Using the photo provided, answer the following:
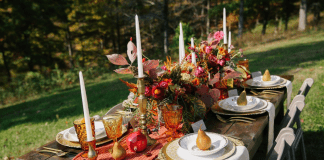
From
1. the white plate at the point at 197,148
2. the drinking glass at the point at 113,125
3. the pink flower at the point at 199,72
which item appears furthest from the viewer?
the pink flower at the point at 199,72

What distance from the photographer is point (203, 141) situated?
1.29 meters

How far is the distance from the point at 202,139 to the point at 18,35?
1509 cm

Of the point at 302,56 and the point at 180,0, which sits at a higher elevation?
the point at 180,0

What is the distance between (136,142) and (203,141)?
435mm

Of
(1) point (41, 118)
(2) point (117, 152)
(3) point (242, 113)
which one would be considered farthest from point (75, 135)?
(1) point (41, 118)

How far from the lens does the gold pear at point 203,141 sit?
50.6 inches

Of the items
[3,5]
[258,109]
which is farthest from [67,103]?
[3,5]

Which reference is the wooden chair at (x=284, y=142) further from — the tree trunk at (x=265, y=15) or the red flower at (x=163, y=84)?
the tree trunk at (x=265, y=15)

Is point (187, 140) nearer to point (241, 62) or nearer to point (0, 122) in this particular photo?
point (241, 62)

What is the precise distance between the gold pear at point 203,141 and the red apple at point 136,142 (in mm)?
384

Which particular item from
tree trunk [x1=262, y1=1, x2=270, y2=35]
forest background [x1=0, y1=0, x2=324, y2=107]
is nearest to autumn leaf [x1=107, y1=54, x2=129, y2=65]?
forest background [x1=0, y1=0, x2=324, y2=107]

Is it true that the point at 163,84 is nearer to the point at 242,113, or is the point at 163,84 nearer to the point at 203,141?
the point at 203,141

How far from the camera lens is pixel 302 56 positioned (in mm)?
8781

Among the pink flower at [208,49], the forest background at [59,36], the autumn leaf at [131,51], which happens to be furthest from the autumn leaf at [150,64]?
the forest background at [59,36]
